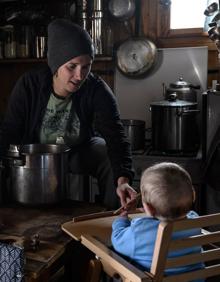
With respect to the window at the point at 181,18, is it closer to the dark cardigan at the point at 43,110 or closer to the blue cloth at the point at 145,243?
the dark cardigan at the point at 43,110

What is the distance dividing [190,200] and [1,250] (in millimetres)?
511

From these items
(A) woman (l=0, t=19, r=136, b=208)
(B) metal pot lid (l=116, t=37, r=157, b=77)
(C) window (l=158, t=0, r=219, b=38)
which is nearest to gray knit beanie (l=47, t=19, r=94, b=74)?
(A) woman (l=0, t=19, r=136, b=208)

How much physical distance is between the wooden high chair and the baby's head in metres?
0.10

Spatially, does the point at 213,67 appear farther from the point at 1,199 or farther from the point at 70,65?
the point at 1,199

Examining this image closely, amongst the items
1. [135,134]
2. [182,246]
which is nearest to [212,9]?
[135,134]

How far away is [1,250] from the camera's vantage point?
3.67 feet

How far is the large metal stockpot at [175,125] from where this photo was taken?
2.53m

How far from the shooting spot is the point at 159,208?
1126 millimetres

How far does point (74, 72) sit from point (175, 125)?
3.12 ft

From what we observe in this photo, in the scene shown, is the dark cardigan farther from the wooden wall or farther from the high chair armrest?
the wooden wall

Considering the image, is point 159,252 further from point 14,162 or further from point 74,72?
point 74,72

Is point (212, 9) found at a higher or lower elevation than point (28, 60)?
higher

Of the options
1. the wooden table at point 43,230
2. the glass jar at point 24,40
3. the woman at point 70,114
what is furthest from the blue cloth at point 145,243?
the glass jar at point 24,40

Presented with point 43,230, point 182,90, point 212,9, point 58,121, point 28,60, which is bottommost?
point 43,230
